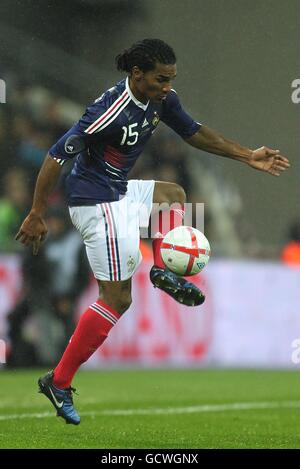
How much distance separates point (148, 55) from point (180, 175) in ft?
24.5

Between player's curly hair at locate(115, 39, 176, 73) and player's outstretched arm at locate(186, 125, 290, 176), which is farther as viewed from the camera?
player's outstretched arm at locate(186, 125, 290, 176)

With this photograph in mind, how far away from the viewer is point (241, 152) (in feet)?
24.7

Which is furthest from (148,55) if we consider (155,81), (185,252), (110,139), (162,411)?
(162,411)

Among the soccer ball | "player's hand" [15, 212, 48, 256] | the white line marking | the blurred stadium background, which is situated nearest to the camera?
"player's hand" [15, 212, 48, 256]

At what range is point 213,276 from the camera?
13.3m

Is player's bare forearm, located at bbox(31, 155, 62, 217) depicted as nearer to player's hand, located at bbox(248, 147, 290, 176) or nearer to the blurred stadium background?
player's hand, located at bbox(248, 147, 290, 176)

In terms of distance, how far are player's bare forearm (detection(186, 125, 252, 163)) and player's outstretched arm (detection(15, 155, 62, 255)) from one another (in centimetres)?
121

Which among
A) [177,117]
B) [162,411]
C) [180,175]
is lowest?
[162,411]

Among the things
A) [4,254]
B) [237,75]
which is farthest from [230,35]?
[4,254]

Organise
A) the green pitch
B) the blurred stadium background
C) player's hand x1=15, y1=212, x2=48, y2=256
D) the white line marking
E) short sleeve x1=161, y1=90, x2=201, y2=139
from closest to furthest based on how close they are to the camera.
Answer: player's hand x1=15, y1=212, x2=48, y2=256 < the green pitch < short sleeve x1=161, y1=90, x2=201, y2=139 < the white line marking < the blurred stadium background

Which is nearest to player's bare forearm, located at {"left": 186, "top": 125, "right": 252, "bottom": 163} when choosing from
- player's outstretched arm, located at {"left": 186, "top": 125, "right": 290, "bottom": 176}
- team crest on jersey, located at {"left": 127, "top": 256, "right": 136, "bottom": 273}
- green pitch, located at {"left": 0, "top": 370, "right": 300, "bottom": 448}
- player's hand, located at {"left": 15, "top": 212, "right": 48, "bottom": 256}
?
player's outstretched arm, located at {"left": 186, "top": 125, "right": 290, "bottom": 176}

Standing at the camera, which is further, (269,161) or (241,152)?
(241,152)

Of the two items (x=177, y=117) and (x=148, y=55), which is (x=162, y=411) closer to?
(x=177, y=117)

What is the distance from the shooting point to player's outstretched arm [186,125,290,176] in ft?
24.3
